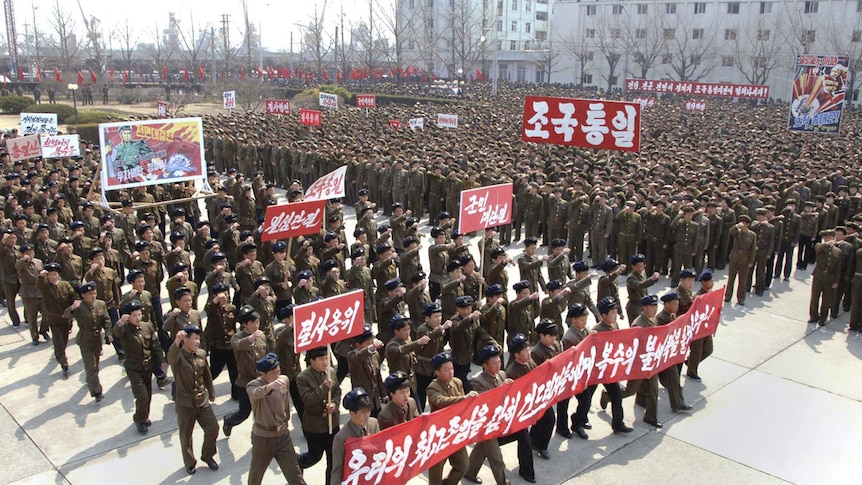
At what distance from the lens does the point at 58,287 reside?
29.8 ft

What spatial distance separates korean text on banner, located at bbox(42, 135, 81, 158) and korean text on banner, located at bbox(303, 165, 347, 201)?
33.5 ft

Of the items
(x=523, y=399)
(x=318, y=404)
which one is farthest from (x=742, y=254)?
(x=318, y=404)

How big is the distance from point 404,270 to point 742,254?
5.49 metres

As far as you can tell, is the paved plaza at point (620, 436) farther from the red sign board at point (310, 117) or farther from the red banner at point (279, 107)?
the red banner at point (279, 107)

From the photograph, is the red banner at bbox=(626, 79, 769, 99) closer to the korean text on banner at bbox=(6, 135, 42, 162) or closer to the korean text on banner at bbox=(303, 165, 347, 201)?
the korean text on banner at bbox=(6, 135, 42, 162)

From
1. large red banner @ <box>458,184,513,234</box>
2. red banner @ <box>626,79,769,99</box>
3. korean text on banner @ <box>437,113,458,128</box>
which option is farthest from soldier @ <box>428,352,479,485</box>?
red banner @ <box>626,79,769,99</box>

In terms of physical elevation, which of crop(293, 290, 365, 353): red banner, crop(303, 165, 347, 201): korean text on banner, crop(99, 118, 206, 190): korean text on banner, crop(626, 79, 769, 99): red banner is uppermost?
crop(626, 79, 769, 99): red banner

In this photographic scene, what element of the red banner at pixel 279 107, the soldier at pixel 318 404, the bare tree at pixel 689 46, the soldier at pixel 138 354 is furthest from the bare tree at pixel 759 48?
the soldier at pixel 318 404

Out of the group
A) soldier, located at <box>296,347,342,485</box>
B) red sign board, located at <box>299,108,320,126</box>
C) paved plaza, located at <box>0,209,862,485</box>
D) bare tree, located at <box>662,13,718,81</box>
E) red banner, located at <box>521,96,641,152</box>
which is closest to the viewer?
soldier, located at <box>296,347,342,485</box>

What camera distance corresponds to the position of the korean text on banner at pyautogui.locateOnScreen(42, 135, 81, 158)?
18484 mm

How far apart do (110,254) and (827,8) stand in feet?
198

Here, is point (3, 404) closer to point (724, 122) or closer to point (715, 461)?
point (715, 461)

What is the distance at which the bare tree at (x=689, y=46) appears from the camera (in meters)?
62.7

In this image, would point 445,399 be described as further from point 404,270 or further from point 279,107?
point 279,107
